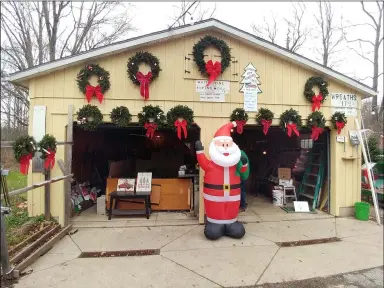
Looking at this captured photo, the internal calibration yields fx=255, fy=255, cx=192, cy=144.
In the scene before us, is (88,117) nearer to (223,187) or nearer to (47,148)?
(47,148)

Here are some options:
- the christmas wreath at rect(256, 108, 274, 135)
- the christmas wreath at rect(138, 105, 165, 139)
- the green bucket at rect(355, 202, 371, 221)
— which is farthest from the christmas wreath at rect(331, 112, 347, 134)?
the christmas wreath at rect(138, 105, 165, 139)

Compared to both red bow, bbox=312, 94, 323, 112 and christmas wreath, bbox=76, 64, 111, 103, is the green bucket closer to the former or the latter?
red bow, bbox=312, 94, 323, 112

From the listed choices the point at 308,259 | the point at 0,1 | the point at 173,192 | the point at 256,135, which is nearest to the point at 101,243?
the point at 173,192

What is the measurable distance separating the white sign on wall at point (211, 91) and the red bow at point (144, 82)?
1018mm

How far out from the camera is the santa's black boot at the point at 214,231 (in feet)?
14.0

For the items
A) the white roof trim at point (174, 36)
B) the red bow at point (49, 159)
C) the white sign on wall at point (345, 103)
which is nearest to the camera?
the red bow at point (49, 159)

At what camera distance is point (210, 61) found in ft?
16.4

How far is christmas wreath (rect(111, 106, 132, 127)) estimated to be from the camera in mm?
4840

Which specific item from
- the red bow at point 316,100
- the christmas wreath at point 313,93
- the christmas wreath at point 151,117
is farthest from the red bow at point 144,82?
the red bow at point 316,100

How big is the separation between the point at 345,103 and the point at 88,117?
218 inches

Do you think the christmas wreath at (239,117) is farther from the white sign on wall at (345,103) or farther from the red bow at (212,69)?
Result: the white sign on wall at (345,103)

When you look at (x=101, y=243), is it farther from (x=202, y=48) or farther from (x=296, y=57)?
(x=296, y=57)

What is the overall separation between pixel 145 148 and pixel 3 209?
6214mm

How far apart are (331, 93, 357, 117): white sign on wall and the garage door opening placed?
2.31 feet
